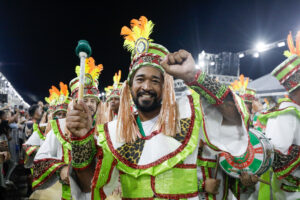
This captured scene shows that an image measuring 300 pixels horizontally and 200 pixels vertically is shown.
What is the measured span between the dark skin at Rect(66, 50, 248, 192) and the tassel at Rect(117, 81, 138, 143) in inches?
4.9

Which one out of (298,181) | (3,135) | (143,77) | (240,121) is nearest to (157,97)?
(143,77)

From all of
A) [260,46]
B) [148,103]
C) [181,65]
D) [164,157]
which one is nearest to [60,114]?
[148,103]

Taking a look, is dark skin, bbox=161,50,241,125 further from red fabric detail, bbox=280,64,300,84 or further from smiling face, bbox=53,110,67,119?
smiling face, bbox=53,110,67,119

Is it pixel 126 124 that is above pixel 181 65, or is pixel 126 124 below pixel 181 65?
below

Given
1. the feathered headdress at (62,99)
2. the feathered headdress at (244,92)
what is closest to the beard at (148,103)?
the feathered headdress at (62,99)

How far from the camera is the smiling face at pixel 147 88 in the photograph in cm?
189

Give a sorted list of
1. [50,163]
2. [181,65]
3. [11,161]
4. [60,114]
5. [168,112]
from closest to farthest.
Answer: [181,65]
[168,112]
[50,163]
[60,114]
[11,161]

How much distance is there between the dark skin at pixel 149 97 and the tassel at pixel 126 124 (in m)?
0.12

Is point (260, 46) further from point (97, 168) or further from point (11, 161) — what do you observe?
Result: point (97, 168)

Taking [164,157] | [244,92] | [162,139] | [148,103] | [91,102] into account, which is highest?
[244,92]

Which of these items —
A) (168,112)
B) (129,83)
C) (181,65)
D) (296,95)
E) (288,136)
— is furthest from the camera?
(296,95)

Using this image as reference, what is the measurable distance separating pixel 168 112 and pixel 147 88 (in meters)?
0.27

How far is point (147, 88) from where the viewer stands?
1878mm

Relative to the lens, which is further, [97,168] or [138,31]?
[138,31]
